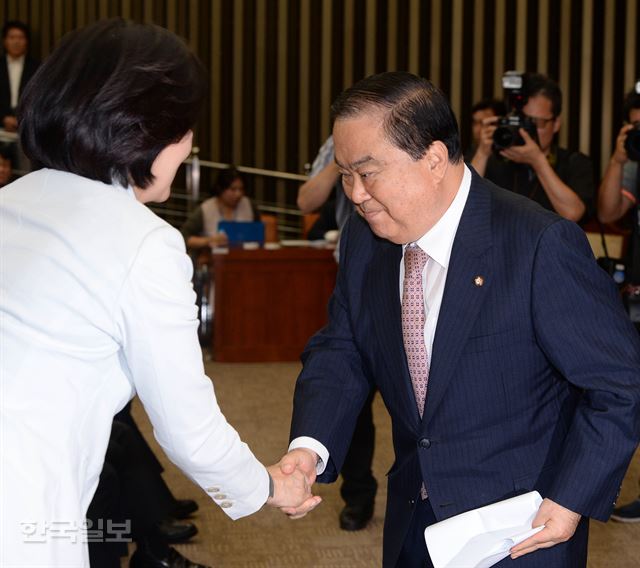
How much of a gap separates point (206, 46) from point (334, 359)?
9.37 metres

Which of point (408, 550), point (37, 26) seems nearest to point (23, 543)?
point (408, 550)

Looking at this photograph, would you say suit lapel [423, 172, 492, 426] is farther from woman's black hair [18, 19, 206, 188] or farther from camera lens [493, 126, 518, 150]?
camera lens [493, 126, 518, 150]

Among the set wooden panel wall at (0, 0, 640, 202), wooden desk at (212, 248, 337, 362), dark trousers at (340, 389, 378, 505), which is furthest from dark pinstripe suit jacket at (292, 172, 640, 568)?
wooden panel wall at (0, 0, 640, 202)

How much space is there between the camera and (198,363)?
1.52 metres

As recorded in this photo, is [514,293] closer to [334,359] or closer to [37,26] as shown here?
[334,359]

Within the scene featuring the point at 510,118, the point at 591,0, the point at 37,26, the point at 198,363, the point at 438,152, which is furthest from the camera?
the point at 37,26

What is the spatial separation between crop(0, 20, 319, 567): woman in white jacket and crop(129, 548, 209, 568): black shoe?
1.84 metres

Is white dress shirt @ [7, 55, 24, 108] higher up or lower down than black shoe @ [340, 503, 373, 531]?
higher up

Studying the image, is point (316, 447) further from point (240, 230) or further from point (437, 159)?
point (240, 230)

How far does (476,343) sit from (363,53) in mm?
8947

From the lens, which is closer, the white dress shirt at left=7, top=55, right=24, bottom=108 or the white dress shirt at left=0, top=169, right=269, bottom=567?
the white dress shirt at left=0, top=169, right=269, bottom=567

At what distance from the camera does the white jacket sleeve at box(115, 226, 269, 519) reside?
140cm

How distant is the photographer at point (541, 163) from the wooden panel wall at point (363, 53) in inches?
238

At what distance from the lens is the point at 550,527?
1676 millimetres
